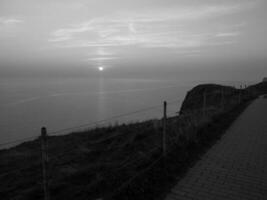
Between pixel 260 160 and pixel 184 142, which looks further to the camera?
pixel 184 142

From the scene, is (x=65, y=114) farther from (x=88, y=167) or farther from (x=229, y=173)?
(x=229, y=173)

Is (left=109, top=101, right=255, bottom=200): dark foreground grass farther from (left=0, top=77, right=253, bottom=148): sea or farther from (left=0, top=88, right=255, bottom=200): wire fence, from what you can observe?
(left=0, top=77, right=253, bottom=148): sea

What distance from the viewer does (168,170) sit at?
5598 mm

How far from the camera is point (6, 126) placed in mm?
51281

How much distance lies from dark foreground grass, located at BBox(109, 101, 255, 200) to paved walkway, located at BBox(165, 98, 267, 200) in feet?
0.58

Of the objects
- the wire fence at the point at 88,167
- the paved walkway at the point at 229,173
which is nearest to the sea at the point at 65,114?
the wire fence at the point at 88,167

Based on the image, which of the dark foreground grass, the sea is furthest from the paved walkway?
the sea

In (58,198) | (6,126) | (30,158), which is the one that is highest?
(58,198)

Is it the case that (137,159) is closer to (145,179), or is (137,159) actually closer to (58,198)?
(145,179)

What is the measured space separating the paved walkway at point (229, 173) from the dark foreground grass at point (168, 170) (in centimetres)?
18

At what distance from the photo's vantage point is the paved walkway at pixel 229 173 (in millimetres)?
4566

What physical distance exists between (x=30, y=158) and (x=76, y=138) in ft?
11.1

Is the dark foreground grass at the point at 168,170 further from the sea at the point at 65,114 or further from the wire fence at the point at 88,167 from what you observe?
the sea at the point at 65,114

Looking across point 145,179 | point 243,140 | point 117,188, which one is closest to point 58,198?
point 117,188
